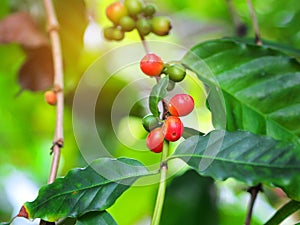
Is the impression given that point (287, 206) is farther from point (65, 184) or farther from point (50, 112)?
point (50, 112)

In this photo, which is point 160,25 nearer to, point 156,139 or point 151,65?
point 151,65

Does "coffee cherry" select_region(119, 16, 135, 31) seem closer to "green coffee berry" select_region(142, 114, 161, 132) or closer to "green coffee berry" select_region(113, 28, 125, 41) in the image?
"green coffee berry" select_region(113, 28, 125, 41)

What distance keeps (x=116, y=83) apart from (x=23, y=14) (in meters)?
0.30

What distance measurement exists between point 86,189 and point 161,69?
238 millimetres

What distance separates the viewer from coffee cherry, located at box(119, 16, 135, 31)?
110 centimetres

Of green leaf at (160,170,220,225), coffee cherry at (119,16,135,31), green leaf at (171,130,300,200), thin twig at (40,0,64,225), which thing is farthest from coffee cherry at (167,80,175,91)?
green leaf at (160,170,220,225)

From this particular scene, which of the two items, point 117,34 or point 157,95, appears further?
point 117,34

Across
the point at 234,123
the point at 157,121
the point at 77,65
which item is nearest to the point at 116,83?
the point at 77,65

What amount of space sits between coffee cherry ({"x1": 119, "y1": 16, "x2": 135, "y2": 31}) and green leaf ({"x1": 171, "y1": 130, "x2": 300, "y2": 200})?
42 centimetres

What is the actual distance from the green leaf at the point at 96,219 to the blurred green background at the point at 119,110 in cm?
26

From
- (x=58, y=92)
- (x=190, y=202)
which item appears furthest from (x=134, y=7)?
(x=190, y=202)

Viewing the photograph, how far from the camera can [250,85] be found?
94 cm

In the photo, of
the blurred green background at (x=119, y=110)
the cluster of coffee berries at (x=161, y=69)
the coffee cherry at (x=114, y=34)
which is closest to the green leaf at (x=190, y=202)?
the blurred green background at (x=119, y=110)

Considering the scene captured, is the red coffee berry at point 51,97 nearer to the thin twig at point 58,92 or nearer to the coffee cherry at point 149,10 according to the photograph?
the thin twig at point 58,92
